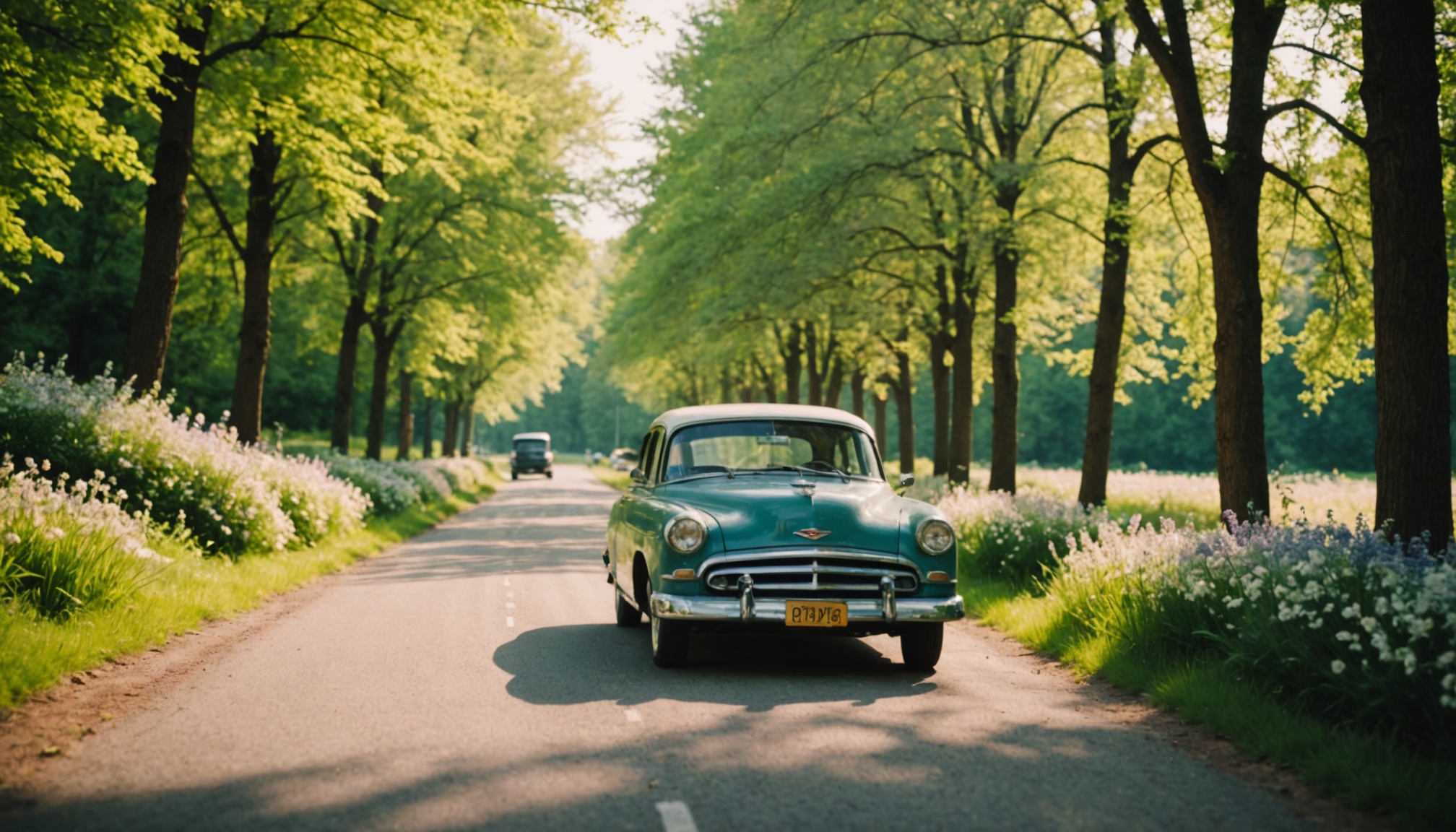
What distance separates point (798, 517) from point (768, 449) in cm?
169

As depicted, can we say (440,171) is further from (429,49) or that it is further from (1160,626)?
(1160,626)

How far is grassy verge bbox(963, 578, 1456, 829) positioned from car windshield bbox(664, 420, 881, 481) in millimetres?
2124

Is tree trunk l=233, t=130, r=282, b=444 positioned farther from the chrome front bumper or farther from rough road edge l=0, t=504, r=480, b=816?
the chrome front bumper

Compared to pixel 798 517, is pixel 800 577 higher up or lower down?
lower down

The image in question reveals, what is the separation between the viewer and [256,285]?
18703mm

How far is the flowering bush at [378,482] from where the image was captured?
20.8m

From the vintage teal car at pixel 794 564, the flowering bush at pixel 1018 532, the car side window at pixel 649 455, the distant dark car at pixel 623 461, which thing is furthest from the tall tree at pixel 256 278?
the distant dark car at pixel 623 461

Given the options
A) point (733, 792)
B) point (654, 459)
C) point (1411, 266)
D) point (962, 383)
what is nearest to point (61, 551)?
point (654, 459)

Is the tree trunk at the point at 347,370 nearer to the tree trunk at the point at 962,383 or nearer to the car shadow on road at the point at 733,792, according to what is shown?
the tree trunk at the point at 962,383

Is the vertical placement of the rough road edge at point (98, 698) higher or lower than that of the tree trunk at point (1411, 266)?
lower

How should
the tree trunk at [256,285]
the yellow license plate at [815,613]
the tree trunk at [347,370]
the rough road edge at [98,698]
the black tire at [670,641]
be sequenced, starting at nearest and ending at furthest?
the rough road edge at [98,698]
the yellow license plate at [815,613]
the black tire at [670,641]
the tree trunk at [256,285]
the tree trunk at [347,370]

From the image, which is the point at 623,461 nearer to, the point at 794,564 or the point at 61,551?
the point at 61,551

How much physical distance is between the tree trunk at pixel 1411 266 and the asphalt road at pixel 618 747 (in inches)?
104

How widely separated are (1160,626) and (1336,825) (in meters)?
3.31
